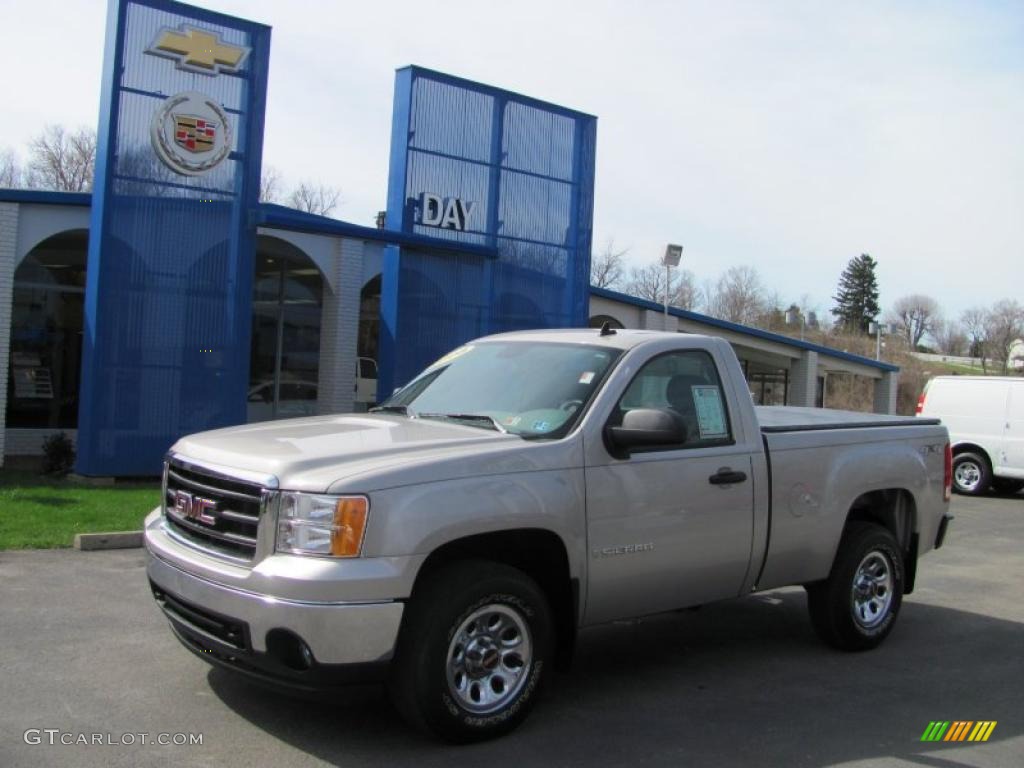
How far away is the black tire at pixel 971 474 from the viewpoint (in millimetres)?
17031

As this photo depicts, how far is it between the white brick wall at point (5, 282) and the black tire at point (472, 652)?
11.7 metres

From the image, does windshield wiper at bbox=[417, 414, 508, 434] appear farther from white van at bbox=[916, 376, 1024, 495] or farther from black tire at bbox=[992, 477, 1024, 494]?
black tire at bbox=[992, 477, 1024, 494]

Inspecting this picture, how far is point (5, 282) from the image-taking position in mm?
14375

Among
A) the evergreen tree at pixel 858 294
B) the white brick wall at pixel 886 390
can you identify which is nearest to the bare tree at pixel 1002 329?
the evergreen tree at pixel 858 294

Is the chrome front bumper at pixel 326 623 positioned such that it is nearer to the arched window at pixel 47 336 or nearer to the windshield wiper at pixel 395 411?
the windshield wiper at pixel 395 411

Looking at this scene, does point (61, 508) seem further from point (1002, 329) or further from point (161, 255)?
point (1002, 329)

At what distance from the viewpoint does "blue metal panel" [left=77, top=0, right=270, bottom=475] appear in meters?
12.9

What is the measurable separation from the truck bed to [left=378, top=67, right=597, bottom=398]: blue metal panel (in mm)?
8910

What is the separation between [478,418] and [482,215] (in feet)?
38.5

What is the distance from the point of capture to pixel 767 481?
19.1 feet

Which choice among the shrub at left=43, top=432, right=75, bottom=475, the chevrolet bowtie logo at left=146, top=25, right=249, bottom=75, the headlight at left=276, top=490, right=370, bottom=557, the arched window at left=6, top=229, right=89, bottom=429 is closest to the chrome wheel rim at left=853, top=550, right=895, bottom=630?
the headlight at left=276, top=490, right=370, bottom=557

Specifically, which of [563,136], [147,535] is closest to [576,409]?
[147,535]

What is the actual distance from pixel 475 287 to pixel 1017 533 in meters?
8.71

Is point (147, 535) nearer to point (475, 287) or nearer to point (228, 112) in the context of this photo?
point (228, 112)
